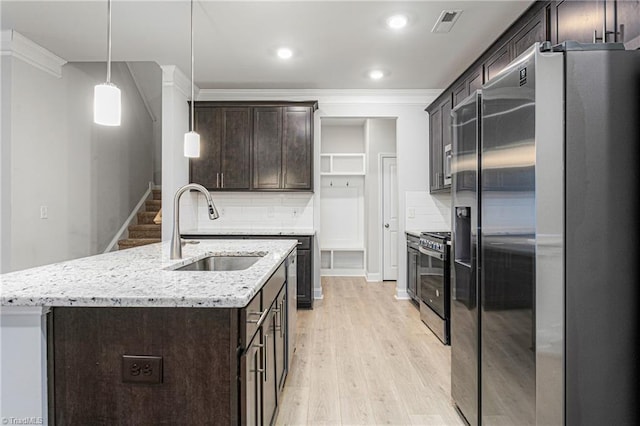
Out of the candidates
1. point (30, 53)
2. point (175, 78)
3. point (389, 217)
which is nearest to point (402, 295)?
point (389, 217)

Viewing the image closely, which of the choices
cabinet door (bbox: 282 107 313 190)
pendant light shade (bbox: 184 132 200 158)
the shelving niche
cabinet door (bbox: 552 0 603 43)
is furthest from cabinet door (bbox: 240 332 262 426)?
the shelving niche

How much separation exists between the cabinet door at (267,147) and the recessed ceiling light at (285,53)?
94 centimetres

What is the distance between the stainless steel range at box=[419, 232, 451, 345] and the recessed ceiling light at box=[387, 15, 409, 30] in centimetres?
189

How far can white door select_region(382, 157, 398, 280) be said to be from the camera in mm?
6176

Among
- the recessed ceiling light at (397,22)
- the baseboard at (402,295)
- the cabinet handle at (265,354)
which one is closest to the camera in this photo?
the cabinet handle at (265,354)

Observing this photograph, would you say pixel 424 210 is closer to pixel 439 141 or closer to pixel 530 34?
pixel 439 141

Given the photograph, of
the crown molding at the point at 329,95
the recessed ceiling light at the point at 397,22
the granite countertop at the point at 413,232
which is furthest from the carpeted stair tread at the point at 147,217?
the recessed ceiling light at the point at 397,22

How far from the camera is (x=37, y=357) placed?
3.72 feet

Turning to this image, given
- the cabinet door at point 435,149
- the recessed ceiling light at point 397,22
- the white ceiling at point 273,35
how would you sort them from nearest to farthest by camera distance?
the white ceiling at point 273,35 < the recessed ceiling light at point 397,22 < the cabinet door at point 435,149

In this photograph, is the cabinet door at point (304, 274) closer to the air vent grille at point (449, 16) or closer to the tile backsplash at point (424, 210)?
the tile backsplash at point (424, 210)

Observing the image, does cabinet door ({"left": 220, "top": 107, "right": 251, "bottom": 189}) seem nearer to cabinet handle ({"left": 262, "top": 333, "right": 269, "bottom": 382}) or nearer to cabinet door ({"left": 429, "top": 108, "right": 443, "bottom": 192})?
cabinet door ({"left": 429, "top": 108, "right": 443, "bottom": 192})

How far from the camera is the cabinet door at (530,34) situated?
2475 millimetres

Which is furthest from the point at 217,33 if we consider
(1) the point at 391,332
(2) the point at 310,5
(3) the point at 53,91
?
(1) the point at 391,332

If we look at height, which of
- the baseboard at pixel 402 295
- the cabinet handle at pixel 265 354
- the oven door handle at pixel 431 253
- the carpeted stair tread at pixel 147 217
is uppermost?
the carpeted stair tread at pixel 147 217
